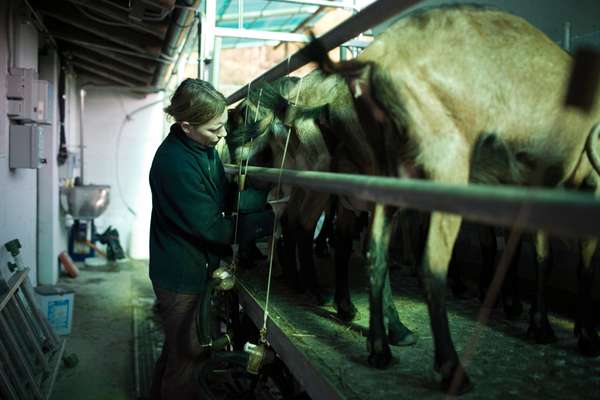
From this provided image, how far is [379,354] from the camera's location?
1.61 meters

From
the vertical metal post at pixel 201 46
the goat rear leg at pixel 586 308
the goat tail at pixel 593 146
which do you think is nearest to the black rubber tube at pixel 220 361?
the goat rear leg at pixel 586 308

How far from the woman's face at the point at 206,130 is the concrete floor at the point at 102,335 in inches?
84.5

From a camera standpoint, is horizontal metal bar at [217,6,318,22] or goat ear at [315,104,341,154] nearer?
goat ear at [315,104,341,154]

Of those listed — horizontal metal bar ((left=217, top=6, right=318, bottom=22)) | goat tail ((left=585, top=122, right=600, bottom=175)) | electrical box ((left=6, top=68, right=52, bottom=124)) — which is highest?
horizontal metal bar ((left=217, top=6, right=318, bottom=22))

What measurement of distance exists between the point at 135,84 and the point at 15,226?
4.49 m

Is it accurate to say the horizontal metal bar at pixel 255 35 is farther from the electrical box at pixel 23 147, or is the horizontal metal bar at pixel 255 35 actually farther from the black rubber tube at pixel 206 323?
the black rubber tube at pixel 206 323

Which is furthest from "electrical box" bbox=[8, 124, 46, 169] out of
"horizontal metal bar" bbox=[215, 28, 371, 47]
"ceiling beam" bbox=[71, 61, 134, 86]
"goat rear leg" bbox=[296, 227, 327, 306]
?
"ceiling beam" bbox=[71, 61, 134, 86]

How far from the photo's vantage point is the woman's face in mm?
2277

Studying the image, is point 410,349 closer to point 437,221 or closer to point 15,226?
point 437,221

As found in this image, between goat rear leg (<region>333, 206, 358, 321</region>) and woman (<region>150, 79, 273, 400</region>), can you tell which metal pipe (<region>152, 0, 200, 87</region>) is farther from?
goat rear leg (<region>333, 206, 358, 321</region>)

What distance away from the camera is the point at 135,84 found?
325 inches

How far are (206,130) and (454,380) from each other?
54.6 inches

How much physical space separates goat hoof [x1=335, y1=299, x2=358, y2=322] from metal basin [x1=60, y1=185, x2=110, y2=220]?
5.80 meters

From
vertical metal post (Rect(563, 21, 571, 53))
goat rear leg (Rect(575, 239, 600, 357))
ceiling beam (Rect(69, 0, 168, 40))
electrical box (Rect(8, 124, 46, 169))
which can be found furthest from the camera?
ceiling beam (Rect(69, 0, 168, 40))
